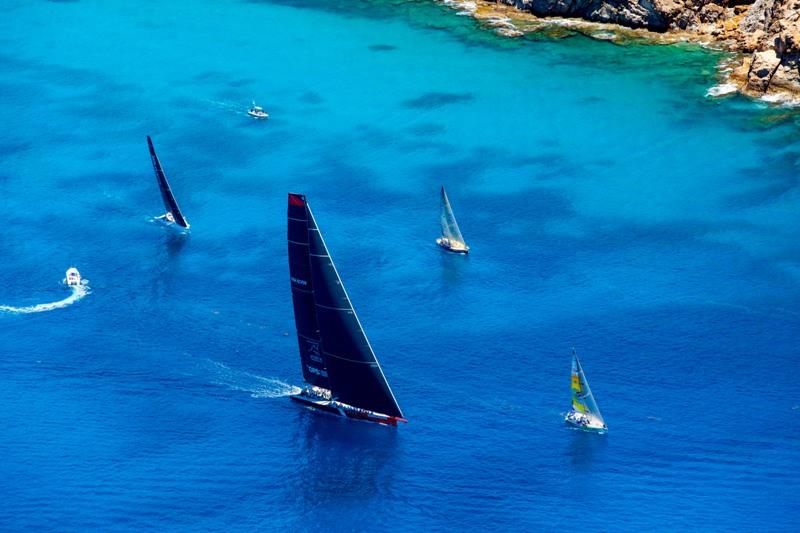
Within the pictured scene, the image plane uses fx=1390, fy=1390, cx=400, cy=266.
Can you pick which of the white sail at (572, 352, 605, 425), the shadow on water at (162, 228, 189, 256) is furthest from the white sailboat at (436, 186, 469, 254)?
the white sail at (572, 352, 605, 425)

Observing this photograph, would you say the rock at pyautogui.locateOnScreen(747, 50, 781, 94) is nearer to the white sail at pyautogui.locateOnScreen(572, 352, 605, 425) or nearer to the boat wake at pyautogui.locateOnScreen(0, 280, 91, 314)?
the white sail at pyautogui.locateOnScreen(572, 352, 605, 425)

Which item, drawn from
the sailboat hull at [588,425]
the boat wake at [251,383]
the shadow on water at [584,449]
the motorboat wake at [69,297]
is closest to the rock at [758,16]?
the sailboat hull at [588,425]

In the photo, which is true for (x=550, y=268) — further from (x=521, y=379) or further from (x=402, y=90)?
(x=402, y=90)

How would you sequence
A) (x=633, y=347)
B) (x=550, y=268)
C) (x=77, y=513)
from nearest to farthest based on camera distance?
(x=77, y=513), (x=633, y=347), (x=550, y=268)

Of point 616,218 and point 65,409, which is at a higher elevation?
point 616,218

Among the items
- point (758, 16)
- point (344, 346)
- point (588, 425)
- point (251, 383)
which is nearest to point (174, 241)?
point (251, 383)

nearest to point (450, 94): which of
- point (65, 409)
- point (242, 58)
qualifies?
point (242, 58)
